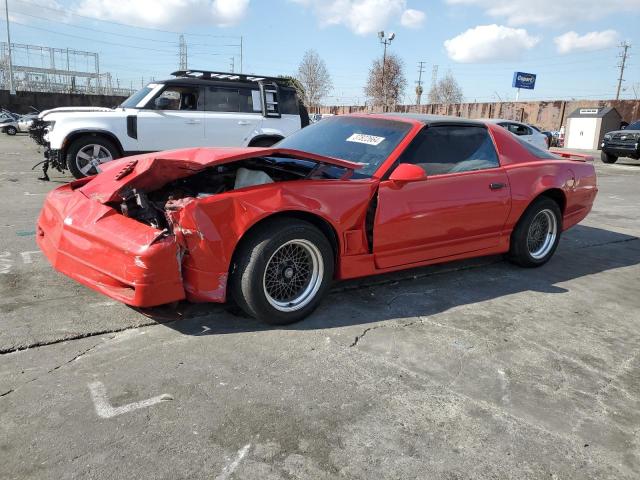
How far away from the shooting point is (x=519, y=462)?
222 cm

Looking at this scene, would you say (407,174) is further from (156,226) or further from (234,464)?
(234,464)

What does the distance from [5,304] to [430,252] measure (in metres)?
3.13

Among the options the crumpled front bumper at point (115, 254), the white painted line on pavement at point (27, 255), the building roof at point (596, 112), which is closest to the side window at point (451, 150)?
the crumpled front bumper at point (115, 254)

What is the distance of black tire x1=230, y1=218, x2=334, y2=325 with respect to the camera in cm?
315

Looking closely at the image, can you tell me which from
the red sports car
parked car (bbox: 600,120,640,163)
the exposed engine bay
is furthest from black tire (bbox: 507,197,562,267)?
parked car (bbox: 600,120,640,163)

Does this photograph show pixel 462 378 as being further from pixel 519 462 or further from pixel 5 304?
pixel 5 304

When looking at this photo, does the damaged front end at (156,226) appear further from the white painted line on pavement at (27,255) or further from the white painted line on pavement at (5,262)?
the white painted line on pavement at (27,255)

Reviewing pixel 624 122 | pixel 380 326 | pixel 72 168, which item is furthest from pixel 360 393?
pixel 624 122

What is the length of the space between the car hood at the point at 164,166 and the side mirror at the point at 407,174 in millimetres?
276

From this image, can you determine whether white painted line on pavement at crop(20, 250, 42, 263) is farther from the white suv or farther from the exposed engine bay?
the white suv

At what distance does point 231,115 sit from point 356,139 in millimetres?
5713

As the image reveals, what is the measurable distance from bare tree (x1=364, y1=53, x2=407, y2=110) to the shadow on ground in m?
52.4

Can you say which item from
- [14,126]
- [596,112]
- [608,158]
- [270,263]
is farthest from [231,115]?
[596,112]

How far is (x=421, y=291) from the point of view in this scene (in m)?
4.24
